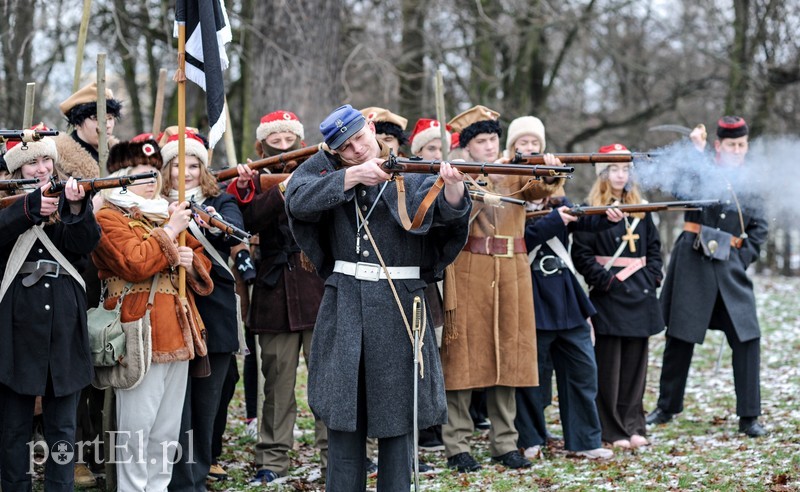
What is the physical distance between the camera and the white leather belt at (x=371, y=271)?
4.68 meters

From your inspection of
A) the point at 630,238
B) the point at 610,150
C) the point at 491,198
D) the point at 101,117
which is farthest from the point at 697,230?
the point at 101,117

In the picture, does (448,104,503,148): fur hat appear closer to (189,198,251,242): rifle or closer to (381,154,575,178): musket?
(189,198,251,242): rifle

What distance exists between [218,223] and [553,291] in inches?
99.9

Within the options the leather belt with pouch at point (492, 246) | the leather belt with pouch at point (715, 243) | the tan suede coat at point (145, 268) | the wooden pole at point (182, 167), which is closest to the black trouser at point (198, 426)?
the tan suede coat at point (145, 268)

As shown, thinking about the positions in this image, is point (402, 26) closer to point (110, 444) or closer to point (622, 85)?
point (622, 85)

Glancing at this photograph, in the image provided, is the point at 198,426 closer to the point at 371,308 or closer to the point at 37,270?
the point at 37,270

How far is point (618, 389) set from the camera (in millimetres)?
7539

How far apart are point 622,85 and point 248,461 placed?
18.5 metres

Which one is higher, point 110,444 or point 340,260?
point 340,260

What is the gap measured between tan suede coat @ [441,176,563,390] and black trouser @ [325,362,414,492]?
6.05 feet

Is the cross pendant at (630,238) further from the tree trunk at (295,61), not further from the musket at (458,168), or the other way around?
the tree trunk at (295,61)

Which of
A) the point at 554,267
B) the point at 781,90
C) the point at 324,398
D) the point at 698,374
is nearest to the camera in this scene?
the point at 324,398

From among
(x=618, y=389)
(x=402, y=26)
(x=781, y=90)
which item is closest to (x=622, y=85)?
(x=781, y=90)

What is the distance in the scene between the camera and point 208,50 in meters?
5.64
